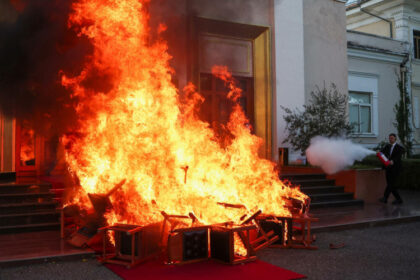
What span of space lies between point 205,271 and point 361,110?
14768mm

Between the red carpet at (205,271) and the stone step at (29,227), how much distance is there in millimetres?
2787

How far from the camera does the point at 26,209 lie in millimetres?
8250

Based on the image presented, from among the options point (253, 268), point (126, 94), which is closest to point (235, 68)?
point (126, 94)

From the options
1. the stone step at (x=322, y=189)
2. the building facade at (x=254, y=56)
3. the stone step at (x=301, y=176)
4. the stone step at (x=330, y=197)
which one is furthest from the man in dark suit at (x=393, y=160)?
the building facade at (x=254, y=56)

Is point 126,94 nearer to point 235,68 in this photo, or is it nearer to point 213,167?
point 213,167

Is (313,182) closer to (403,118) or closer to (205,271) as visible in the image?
(205,271)

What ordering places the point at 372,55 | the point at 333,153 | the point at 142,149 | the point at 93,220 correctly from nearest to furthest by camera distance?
the point at 93,220 → the point at 142,149 → the point at 333,153 → the point at 372,55

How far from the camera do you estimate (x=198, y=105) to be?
13883mm

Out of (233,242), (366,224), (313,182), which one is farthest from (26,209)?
(313,182)

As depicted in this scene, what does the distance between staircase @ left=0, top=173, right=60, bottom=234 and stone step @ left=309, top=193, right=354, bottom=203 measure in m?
6.58

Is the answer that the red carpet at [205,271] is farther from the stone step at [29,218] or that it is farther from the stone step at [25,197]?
the stone step at [25,197]

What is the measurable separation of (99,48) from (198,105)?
5548mm

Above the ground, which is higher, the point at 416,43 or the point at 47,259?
the point at 416,43

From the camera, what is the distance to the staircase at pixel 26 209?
780 centimetres
